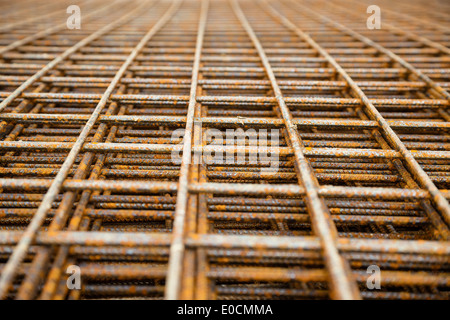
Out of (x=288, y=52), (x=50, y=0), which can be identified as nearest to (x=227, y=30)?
(x=288, y=52)

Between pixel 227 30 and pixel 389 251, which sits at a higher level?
pixel 227 30

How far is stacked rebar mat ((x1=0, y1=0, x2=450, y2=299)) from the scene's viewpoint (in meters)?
1.28

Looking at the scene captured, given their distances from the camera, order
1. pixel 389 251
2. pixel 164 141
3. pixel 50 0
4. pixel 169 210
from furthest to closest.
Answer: pixel 50 0, pixel 164 141, pixel 169 210, pixel 389 251

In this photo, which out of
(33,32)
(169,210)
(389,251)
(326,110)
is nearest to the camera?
(389,251)

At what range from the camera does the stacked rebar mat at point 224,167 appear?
1284mm

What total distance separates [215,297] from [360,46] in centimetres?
367

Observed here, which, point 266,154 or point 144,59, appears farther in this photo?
point 144,59

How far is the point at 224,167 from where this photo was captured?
1881mm

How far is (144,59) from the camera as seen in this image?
3082mm

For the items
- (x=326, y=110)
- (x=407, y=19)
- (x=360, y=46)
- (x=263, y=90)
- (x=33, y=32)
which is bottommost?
(x=326, y=110)

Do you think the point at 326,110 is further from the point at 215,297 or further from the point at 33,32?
the point at 33,32

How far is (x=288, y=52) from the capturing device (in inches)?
128
